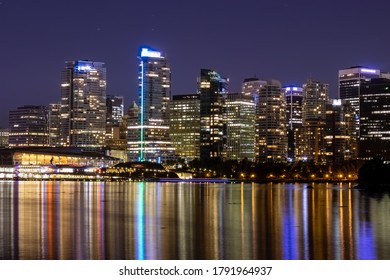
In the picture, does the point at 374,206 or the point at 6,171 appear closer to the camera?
the point at 374,206

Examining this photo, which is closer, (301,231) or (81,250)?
(81,250)

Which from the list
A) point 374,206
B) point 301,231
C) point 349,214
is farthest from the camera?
point 374,206

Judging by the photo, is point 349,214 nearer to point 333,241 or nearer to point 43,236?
point 333,241

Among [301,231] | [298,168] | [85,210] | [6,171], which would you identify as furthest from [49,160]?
[301,231]

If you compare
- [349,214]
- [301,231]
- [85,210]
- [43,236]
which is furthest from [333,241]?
[85,210]

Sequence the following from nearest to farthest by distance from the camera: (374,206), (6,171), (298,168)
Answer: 1. (374,206)
2. (298,168)
3. (6,171)

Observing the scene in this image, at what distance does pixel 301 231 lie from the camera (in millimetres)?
36344

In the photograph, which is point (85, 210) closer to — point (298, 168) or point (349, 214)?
point (349, 214)
